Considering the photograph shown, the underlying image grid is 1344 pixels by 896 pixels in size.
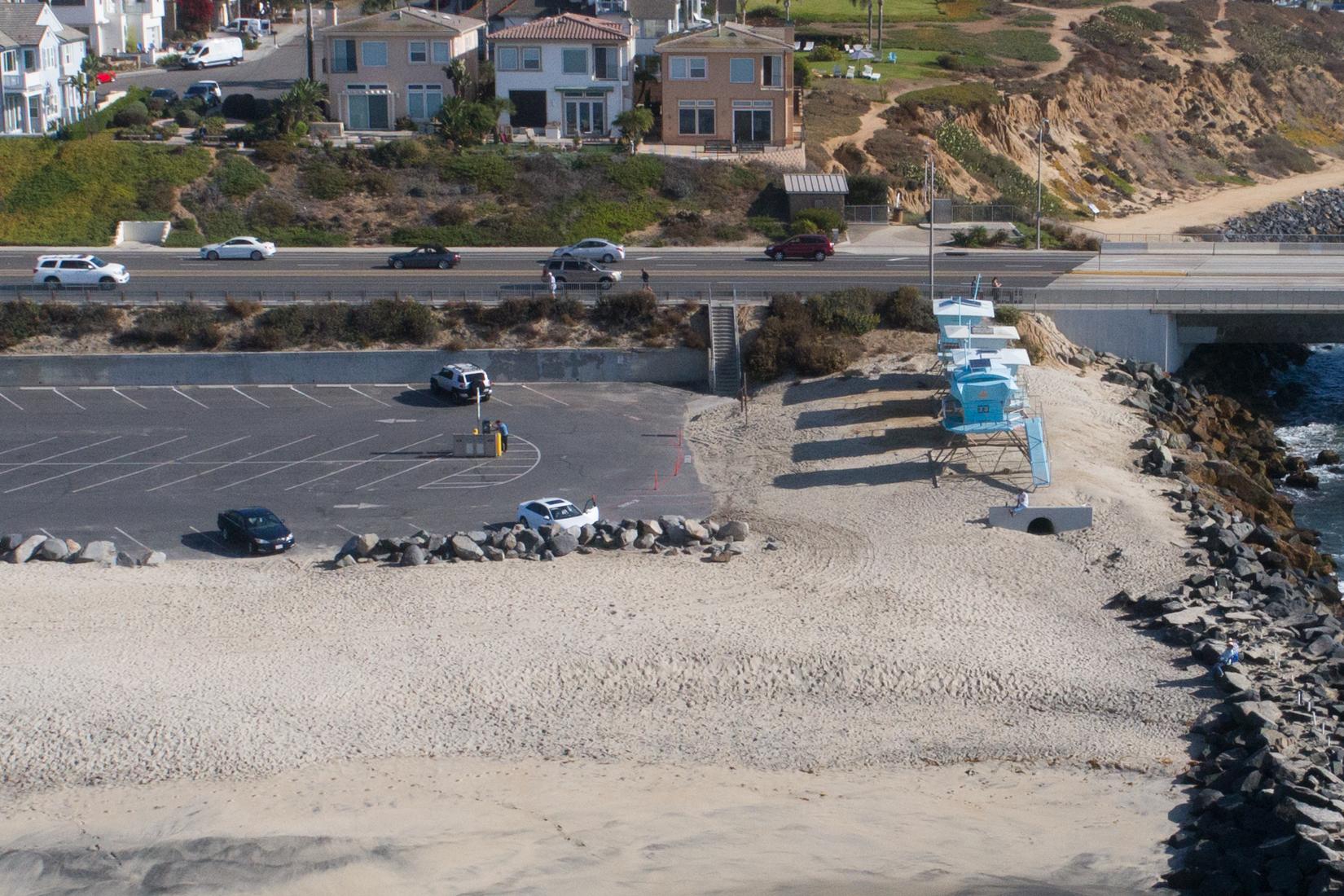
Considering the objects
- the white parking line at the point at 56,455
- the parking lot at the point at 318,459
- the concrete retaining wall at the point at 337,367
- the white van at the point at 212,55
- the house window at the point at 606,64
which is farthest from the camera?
the white van at the point at 212,55

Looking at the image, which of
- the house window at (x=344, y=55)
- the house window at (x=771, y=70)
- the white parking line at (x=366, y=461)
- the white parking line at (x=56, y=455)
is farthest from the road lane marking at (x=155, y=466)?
the house window at (x=771, y=70)

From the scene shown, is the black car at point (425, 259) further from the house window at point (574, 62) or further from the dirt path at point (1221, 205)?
the dirt path at point (1221, 205)

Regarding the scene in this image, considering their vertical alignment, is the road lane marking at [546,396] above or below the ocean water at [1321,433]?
above

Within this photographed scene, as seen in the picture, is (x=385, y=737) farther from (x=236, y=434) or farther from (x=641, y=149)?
(x=641, y=149)

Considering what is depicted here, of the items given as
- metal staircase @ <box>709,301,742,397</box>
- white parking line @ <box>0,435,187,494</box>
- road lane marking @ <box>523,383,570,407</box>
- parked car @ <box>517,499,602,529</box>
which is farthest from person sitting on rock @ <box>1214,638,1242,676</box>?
white parking line @ <box>0,435,187,494</box>

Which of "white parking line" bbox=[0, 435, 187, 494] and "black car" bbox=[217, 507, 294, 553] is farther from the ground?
"white parking line" bbox=[0, 435, 187, 494]

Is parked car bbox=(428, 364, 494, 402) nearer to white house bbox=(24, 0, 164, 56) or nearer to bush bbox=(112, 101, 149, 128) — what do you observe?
bush bbox=(112, 101, 149, 128)

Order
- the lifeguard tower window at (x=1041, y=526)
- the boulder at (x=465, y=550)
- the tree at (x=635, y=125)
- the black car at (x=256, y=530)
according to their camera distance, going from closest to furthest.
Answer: the boulder at (x=465, y=550) → the black car at (x=256, y=530) → the lifeguard tower window at (x=1041, y=526) → the tree at (x=635, y=125)
